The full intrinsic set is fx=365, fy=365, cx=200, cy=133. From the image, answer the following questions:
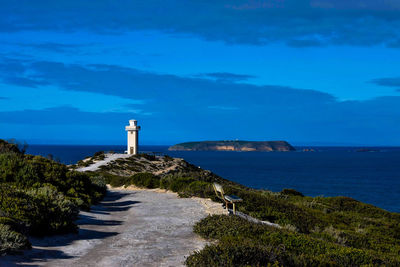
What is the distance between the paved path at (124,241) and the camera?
306 inches

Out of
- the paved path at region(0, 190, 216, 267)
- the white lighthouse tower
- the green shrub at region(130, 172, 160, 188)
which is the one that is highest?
the white lighthouse tower

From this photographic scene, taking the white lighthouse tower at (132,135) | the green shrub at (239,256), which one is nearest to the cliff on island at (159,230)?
the green shrub at (239,256)

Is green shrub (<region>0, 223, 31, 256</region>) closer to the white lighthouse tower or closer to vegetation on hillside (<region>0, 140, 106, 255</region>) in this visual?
vegetation on hillside (<region>0, 140, 106, 255</region>)

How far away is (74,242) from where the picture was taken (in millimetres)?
9469

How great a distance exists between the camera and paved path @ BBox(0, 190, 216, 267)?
7.77 m

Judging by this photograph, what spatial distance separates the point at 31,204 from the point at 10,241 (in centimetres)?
268

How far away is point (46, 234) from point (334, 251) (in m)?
7.52

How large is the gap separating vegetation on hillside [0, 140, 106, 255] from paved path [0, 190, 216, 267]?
359 mm

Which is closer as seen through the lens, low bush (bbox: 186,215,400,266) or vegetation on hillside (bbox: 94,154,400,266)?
low bush (bbox: 186,215,400,266)

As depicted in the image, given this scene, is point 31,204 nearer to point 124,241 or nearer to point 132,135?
point 124,241

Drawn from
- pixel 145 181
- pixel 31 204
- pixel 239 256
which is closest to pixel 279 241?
pixel 239 256

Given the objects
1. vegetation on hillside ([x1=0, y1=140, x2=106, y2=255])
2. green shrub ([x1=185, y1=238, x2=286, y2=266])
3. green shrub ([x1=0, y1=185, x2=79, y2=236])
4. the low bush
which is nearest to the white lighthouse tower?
vegetation on hillside ([x1=0, y1=140, x2=106, y2=255])

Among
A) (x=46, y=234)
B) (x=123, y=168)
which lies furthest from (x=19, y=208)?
(x=123, y=168)

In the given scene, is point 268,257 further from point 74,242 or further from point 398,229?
point 398,229
